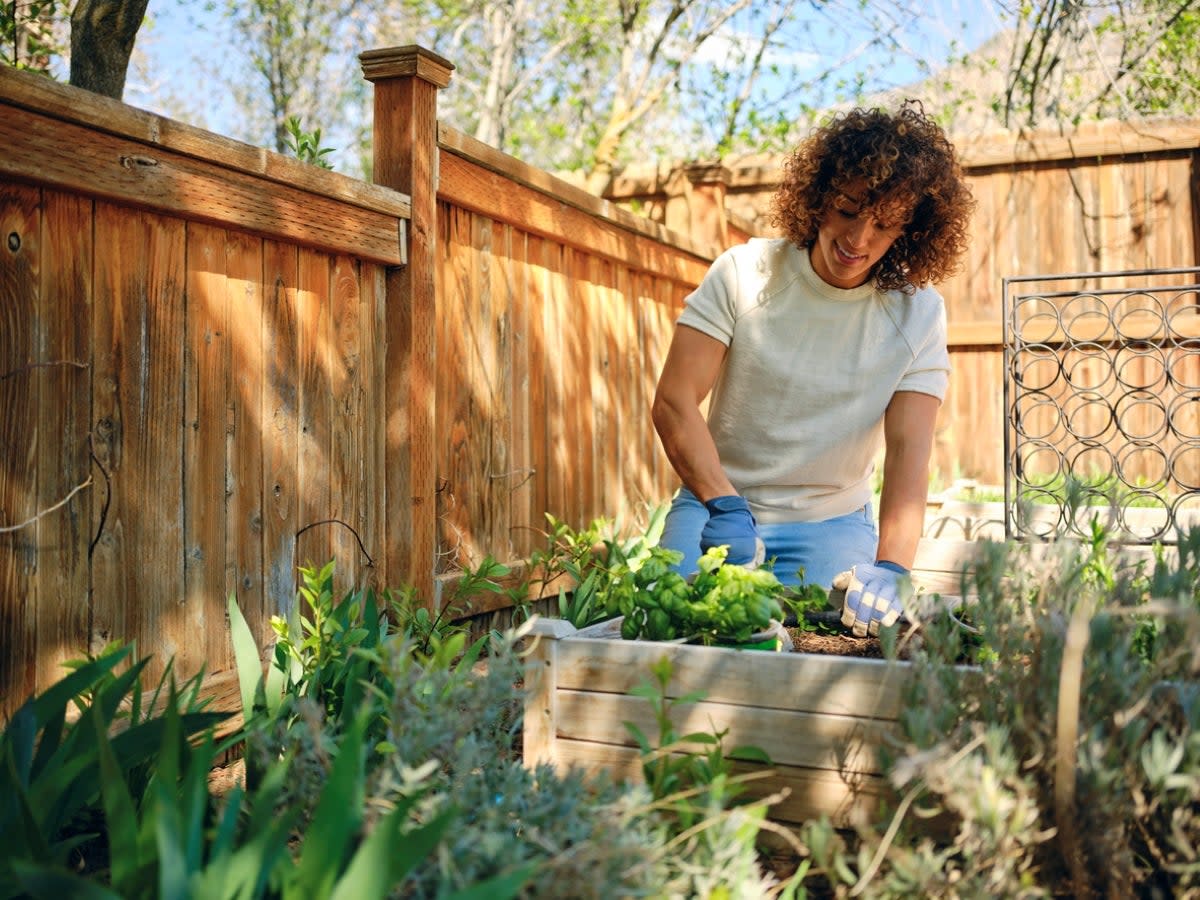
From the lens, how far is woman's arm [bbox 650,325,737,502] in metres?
2.78

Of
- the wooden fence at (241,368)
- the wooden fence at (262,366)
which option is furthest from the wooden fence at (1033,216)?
the wooden fence at (241,368)

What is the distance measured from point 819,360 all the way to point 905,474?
38cm

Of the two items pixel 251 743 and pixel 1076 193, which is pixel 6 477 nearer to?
pixel 251 743

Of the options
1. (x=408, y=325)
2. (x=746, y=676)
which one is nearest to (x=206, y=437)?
(x=408, y=325)

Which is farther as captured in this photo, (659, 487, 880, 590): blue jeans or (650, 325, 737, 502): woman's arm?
(659, 487, 880, 590): blue jeans

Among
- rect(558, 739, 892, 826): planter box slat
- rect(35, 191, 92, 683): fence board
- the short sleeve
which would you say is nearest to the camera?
rect(558, 739, 892, 826): planter box slat

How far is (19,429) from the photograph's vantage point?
2.07 metres

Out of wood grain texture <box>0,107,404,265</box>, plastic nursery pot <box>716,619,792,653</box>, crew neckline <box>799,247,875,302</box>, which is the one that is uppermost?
wood grain texture <box>0,107,404,265</box>

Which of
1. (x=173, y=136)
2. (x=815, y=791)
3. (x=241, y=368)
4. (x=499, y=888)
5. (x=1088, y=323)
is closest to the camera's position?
(x=499, y=888)

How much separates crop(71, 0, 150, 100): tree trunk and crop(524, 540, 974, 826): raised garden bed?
257 cm

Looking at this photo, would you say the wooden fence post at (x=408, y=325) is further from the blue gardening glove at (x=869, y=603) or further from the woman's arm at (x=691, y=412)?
the blue gardening glove at (x=869, y=603)

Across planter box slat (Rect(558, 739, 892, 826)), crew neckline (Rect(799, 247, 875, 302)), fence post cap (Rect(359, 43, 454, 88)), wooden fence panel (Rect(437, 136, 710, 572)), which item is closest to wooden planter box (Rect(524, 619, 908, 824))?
planter box slat (Rect(558, 739, 892, 826))

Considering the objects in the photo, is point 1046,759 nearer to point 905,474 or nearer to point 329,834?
point 329,834

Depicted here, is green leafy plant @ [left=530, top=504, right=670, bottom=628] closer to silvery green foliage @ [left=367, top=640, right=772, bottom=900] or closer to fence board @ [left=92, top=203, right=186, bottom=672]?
fence board @ [left=92, top=203, right=186, bottom=672]
